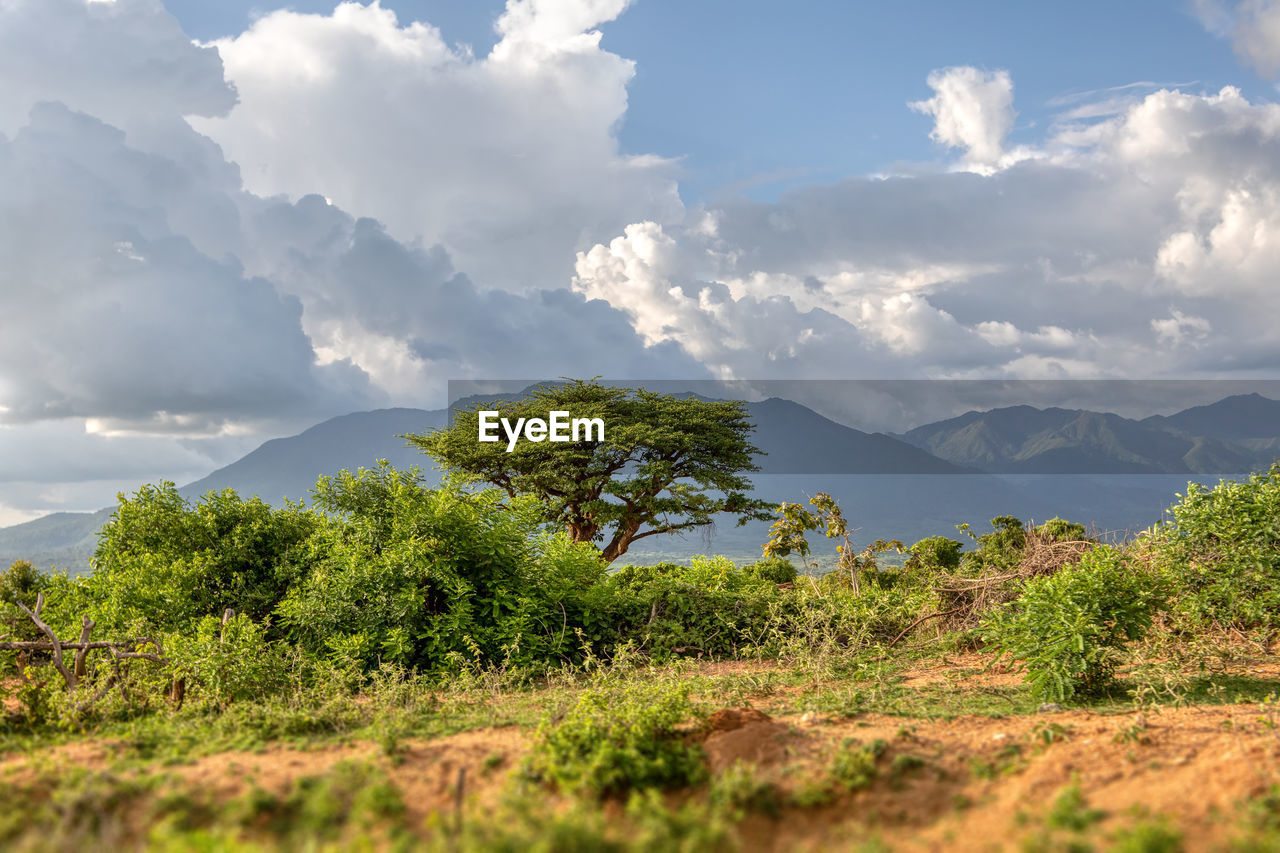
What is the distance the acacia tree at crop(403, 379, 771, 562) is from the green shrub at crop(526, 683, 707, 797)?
17.8 metres

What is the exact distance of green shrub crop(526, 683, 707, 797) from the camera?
4.46 m

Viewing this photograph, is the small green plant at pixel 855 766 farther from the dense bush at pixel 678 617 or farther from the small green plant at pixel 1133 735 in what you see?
the dense bush at pixel 678 617

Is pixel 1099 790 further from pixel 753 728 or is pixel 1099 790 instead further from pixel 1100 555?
pixel 1100 555

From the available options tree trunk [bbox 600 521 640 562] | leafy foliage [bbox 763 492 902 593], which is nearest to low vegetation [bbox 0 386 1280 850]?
leafy foliage [bbox 763 492 902 593]

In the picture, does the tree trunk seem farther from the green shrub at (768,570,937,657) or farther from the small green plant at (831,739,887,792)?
the small green plant at (831,739,887,792)

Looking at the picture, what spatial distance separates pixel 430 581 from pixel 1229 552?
9.93 meters

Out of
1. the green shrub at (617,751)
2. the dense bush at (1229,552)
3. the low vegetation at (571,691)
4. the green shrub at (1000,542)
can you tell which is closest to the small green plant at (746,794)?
the low vegetation at (571,691)

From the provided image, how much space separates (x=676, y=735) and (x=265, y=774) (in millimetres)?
2627

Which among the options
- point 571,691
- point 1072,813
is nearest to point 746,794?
point 1072,813

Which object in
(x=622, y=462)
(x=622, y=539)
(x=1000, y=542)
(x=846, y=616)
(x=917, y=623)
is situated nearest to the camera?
(x=846, y=616)

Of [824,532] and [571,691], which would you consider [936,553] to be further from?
[571,691]

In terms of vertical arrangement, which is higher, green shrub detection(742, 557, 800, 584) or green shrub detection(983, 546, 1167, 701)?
green shrub detection(983, 546, 1167, 701)

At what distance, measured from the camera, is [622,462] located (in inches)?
966

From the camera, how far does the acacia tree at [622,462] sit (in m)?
24.0
